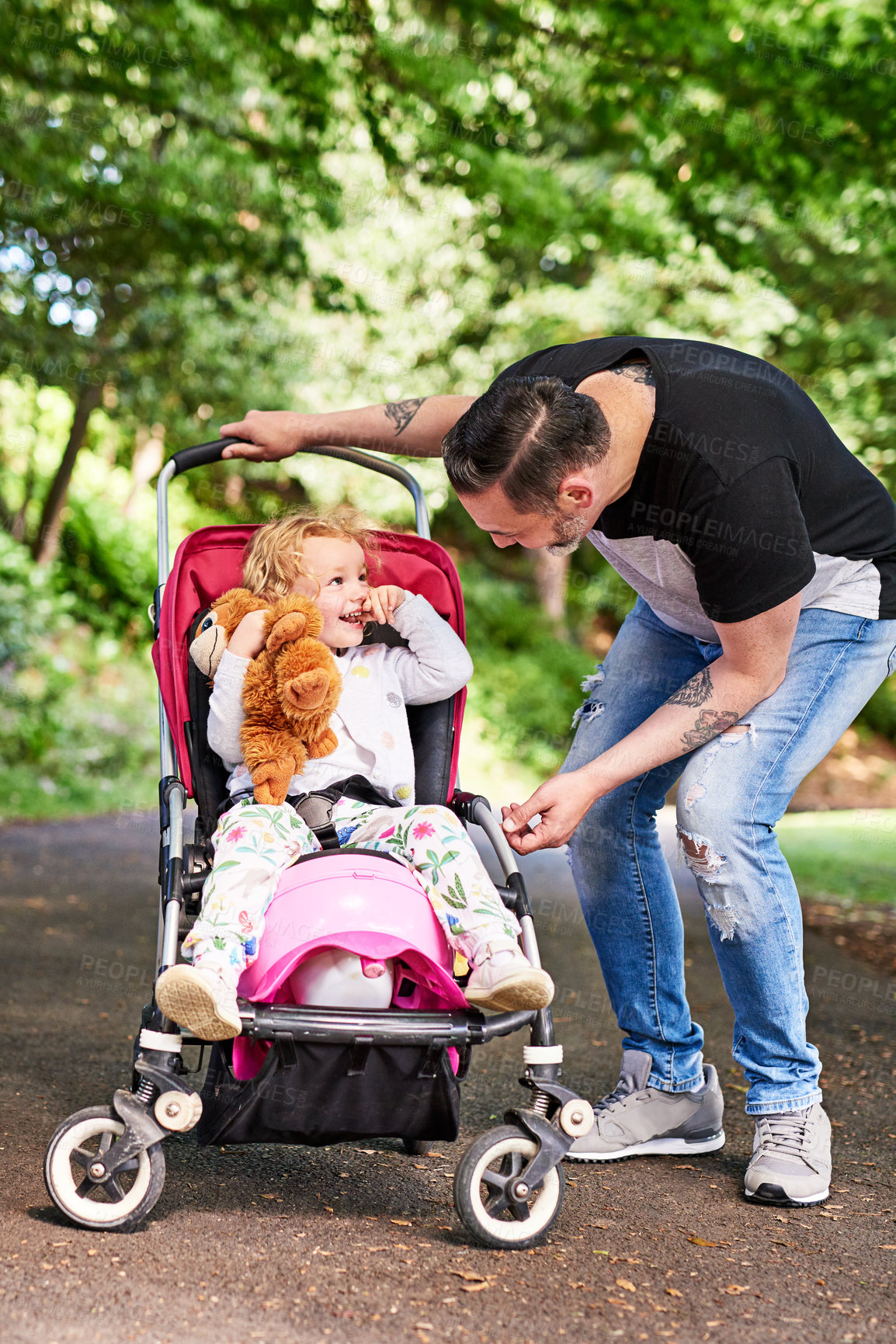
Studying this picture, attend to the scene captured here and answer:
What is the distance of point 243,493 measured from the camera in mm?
16047

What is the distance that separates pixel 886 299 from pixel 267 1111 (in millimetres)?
12870

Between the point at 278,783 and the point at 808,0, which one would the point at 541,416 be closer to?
the point at 278,783

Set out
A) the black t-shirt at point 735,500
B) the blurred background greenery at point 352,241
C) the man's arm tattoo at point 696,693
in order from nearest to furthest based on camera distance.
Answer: the black t-shirt at point 735,500 < the man's arm tattoo at point 696,693 < the blurred background greenery at point 352,241

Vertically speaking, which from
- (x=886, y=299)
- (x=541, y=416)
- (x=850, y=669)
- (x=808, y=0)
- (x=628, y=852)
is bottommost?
(x=628, y=852)

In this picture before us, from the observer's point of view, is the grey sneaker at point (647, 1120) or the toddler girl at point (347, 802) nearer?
the toddler girl at point (347, 802)

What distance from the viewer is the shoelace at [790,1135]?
2.54 m

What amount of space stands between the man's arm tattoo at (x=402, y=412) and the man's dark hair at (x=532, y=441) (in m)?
0.68

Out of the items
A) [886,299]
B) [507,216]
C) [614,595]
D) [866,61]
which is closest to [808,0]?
[866,61]

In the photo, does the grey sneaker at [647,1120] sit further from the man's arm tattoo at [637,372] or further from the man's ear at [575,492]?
the man's arm tattoo at [637,372]

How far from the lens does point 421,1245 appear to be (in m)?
2.18

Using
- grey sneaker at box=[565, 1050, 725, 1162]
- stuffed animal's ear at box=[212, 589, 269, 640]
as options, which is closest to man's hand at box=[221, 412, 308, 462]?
stuffed animal's ear at box=[212, 589, 269, 640]

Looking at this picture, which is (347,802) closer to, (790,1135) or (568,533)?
(568,533)

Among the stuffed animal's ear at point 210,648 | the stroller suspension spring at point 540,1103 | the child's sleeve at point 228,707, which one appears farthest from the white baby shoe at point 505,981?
the stuffed animal's ear at point 210,648

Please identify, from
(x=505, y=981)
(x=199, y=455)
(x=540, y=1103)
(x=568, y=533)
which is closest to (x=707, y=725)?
(x=568, y=533)
